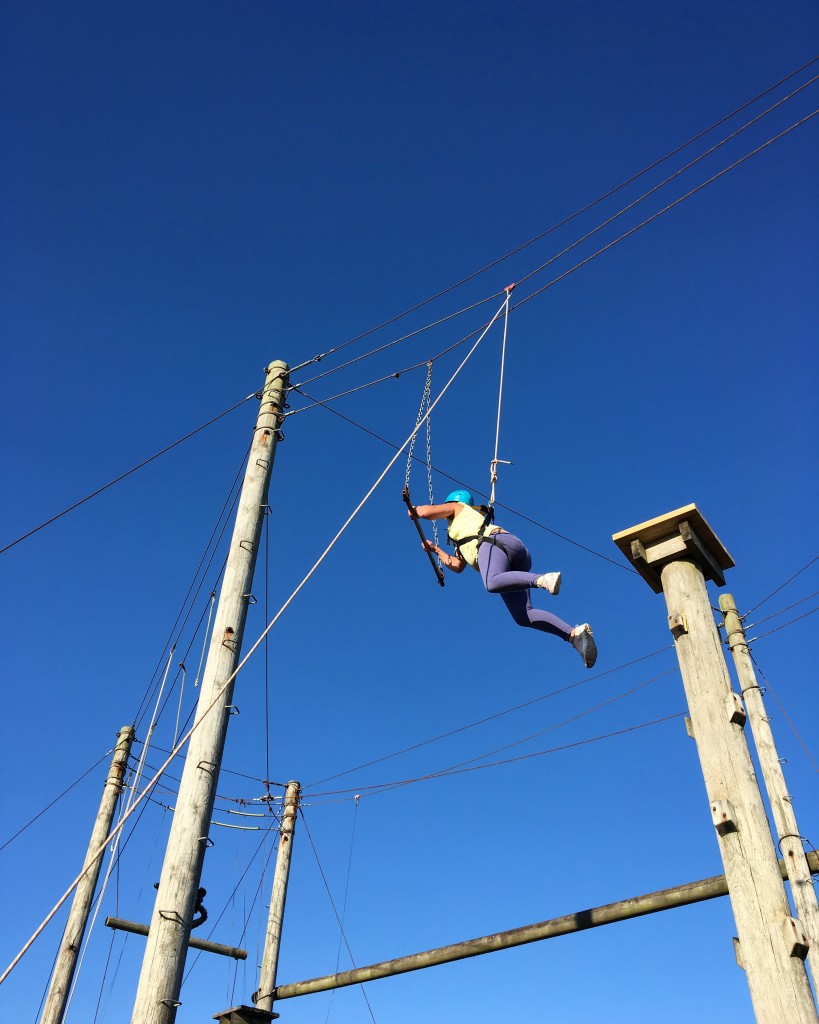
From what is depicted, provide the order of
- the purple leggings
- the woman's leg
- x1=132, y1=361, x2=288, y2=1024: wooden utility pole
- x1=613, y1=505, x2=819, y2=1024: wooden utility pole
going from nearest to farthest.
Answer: x1=613, y1=505, x2=819, y2=1024: wooden utility pole, x1=132, y1=361, x2=288, y2=1024: wooden utility pole, the purple leggings, the woman's leg

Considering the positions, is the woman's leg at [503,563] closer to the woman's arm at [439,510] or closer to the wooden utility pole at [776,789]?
the woman's arm at [439,510]

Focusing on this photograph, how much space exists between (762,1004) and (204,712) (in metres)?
3.32

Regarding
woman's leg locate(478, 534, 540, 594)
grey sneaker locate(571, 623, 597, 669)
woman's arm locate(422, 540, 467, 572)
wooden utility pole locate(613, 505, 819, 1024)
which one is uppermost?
woman's arm locate(422, 540, 467, 572)

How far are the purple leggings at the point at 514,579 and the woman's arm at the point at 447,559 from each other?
42cm

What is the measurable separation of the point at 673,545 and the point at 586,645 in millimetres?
1415

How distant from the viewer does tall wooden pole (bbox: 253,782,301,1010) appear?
32.8 ft

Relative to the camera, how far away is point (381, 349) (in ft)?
27.4

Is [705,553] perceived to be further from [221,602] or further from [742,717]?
[221,602]

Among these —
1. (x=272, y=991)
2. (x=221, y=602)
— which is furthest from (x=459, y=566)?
(x=272, y=991)

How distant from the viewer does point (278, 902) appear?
10.8 m

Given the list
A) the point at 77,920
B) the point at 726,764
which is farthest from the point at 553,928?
the point at 77,920

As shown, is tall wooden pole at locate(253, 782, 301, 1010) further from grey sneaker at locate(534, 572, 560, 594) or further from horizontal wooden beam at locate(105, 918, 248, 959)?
grey sneaker at locate(534, 572, 560, 594)

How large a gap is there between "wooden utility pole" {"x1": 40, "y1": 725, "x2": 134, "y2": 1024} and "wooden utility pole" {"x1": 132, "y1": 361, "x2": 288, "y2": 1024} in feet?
15.0

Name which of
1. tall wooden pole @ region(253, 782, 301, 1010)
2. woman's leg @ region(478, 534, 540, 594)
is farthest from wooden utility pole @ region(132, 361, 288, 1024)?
tall wooden pole @ region(253, 782, 301, 1010)
